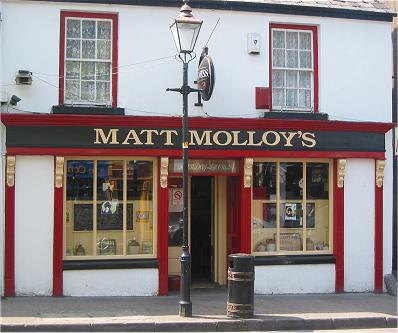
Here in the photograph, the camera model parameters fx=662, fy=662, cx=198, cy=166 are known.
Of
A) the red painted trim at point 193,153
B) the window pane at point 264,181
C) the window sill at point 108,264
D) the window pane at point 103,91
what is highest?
the window pane at point 103,91

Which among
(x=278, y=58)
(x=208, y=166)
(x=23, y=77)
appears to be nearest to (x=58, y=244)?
(x=23, y=77)

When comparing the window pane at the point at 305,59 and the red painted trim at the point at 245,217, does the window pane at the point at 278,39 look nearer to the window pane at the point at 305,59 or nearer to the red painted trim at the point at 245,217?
the window pane at the point at 305,59

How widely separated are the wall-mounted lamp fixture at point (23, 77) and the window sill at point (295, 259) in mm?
5635

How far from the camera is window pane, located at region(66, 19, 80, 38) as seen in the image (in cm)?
1284

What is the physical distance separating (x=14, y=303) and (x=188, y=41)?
548 centimetres

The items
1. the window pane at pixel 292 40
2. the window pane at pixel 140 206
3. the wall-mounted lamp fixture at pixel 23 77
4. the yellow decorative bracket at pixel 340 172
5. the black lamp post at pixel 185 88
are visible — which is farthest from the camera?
the window pane at pixel 292 40

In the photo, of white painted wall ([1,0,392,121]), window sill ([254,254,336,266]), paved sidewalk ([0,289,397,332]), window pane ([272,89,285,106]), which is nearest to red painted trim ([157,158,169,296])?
paved sidewalk ([0,289,397,332])

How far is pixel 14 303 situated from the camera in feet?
38.2

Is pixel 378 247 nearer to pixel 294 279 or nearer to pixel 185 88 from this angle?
pixel 294 279

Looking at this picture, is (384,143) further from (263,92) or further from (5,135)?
(5,135)

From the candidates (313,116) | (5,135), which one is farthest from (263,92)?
(5,135)

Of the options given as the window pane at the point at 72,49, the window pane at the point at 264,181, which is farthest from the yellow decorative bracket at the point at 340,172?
the window pane at the point at 72,49

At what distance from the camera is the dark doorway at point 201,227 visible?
14.7 meters

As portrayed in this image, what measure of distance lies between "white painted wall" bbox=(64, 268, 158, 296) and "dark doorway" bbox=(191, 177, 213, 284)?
190 centimetres
